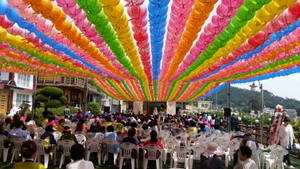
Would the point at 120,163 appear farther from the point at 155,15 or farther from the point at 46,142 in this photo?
the point at 155,15

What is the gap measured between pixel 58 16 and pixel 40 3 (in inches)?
25.8

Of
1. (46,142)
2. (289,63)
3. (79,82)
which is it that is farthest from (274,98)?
(46,142)

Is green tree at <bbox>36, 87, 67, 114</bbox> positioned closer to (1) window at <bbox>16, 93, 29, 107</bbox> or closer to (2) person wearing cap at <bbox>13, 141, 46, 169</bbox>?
(1) window at <bbox>16, 93, 29, 107</bbox>

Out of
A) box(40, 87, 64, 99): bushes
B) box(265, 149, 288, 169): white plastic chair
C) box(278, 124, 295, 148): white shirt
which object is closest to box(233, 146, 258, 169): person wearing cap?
box(265, 149, 288, 169): white plastic chair

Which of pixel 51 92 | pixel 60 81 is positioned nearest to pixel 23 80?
pixel 60 81

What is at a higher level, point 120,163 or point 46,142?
point 46,142

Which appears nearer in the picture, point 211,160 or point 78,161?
point 78,161

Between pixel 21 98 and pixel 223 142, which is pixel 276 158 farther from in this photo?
pixel 21 98

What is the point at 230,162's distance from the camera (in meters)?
8.55

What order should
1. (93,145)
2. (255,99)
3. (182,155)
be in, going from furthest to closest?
(255,99) → (93,145) → (182,155)

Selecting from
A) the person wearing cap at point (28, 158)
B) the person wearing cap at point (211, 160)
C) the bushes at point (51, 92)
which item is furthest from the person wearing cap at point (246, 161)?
the bushes at point (51, 92)

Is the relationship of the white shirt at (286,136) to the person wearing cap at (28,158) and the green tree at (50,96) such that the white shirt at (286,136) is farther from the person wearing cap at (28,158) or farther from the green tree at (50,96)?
the green tree at (50,96)

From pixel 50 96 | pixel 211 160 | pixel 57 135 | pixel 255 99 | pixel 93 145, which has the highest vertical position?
pixel 255 99

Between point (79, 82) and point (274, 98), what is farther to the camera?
point (274, 98)
